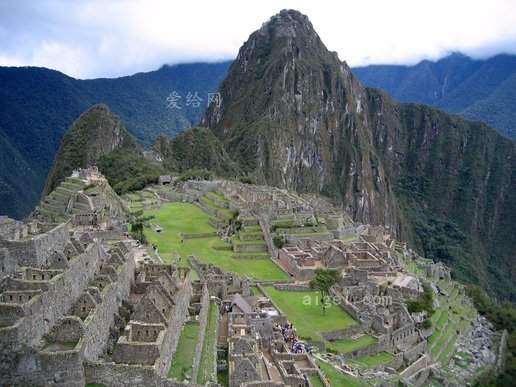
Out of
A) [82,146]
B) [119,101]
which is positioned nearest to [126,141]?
[82,146]

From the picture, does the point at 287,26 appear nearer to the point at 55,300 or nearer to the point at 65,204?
the point at 65,204

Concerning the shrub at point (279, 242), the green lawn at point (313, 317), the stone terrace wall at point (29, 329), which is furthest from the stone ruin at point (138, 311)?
the shrub at point (279, 242)

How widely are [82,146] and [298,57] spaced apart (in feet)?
325

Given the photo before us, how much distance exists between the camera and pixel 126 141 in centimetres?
11381

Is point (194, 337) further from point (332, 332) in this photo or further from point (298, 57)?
point (298, 57)

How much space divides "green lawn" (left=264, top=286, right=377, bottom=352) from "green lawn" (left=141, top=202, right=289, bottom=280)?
401cm

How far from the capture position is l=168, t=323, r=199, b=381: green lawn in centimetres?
1894

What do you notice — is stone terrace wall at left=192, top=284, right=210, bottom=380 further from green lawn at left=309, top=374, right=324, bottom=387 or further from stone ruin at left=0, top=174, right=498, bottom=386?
green lawn at left=309, top=374, right=324, bottom=387

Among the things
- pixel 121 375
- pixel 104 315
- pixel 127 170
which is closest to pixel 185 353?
pixel 104 315

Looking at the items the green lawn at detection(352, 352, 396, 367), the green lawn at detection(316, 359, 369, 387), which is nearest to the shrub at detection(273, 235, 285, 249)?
the green lawn at detection(352, 352, 396, 367)

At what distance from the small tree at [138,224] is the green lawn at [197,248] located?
3.21 ft

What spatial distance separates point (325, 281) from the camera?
37.7 meters

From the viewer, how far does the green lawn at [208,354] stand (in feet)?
64.4

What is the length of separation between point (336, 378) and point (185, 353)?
8.95 metres
